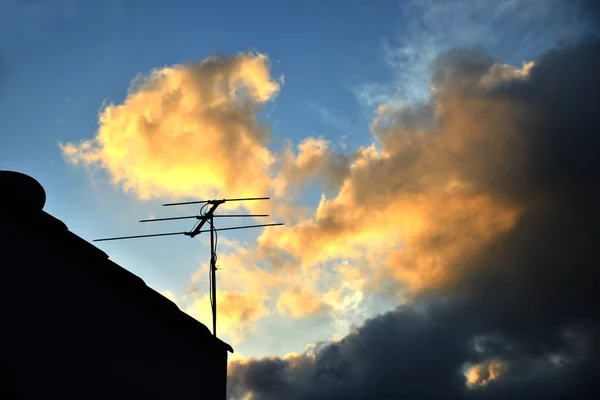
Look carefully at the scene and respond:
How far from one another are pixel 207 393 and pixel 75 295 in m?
6.03

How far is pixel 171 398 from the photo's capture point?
13938 millimetres

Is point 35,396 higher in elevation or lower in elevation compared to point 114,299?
lower

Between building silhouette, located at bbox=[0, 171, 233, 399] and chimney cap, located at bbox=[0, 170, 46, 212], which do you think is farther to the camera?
chimney cap, located at bbox=[0, 170, 46, 212]

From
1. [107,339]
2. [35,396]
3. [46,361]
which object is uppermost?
[107,339]

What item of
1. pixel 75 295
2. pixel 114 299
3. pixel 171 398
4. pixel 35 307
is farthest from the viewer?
pixel 171 398

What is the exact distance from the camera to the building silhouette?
10.1 metres

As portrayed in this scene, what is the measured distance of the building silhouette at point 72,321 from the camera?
399 inches

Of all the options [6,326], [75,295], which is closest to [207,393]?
[75,295]

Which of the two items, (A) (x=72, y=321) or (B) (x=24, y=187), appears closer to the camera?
(A) (x=72, y=321)

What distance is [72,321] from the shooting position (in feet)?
36.8

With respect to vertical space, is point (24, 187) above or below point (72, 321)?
above

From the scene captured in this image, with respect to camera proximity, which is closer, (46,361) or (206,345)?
(46,361)

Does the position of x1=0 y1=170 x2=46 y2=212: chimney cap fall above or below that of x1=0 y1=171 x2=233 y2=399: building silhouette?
above

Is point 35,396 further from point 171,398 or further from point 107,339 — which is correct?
point 171,398
